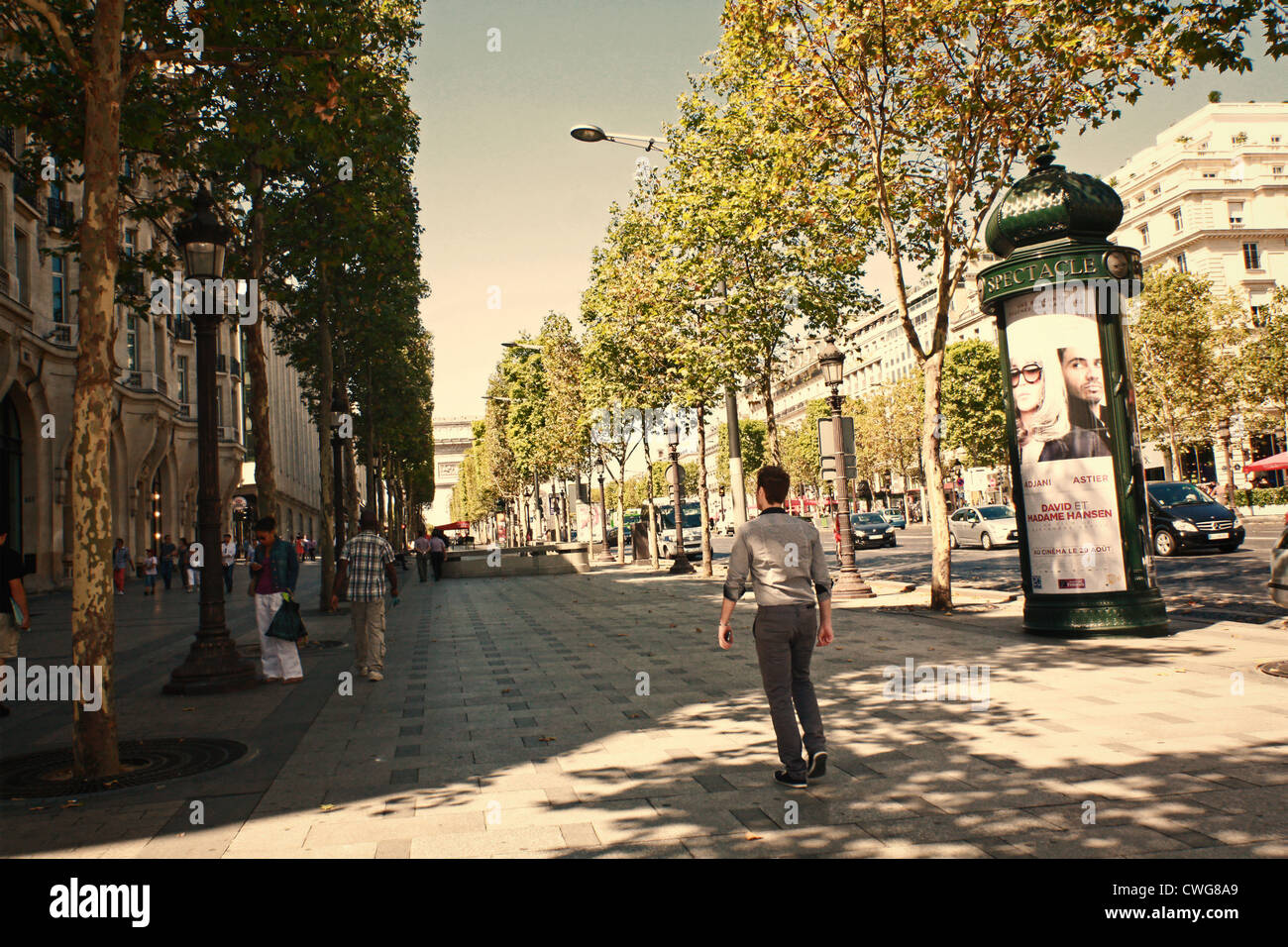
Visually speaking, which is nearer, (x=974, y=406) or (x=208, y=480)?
(x=208, y=480)

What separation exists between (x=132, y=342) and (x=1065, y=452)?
3392 cm

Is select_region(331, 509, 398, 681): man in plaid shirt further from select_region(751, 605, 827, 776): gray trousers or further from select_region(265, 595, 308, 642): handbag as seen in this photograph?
select_region(751, 605, 827, 776): gray trousers

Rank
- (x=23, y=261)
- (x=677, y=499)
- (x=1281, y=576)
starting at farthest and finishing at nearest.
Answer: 1. (x=677, y=499)
2. (x=23, y=261)
3. (x=1281, y=576)

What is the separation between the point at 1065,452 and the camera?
1098 cm

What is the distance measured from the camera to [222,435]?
150 ft

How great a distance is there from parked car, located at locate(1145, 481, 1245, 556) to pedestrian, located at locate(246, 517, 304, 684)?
18.7 m

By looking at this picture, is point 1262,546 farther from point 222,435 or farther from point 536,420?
point 222,435

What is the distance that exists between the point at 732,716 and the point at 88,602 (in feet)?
15.5

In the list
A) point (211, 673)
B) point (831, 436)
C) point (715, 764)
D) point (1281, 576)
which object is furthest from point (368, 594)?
point (831, 436)

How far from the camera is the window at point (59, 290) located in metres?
28.6

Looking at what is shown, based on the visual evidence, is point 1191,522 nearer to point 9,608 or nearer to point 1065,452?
point 1065,452

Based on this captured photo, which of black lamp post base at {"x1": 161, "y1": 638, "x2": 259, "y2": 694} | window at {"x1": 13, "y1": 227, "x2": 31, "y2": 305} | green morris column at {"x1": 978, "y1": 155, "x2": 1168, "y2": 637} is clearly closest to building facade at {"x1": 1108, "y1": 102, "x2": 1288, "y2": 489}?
green morris column at {"x1": 978, "y1": 155, "x2": 1168, "y2": 637}

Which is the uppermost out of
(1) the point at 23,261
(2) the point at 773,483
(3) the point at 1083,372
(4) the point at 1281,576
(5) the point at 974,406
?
(1) the point at 23,261

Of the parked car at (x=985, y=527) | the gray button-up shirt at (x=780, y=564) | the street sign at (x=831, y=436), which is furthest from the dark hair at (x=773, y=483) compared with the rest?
the parked car at (x=985, y=527)
